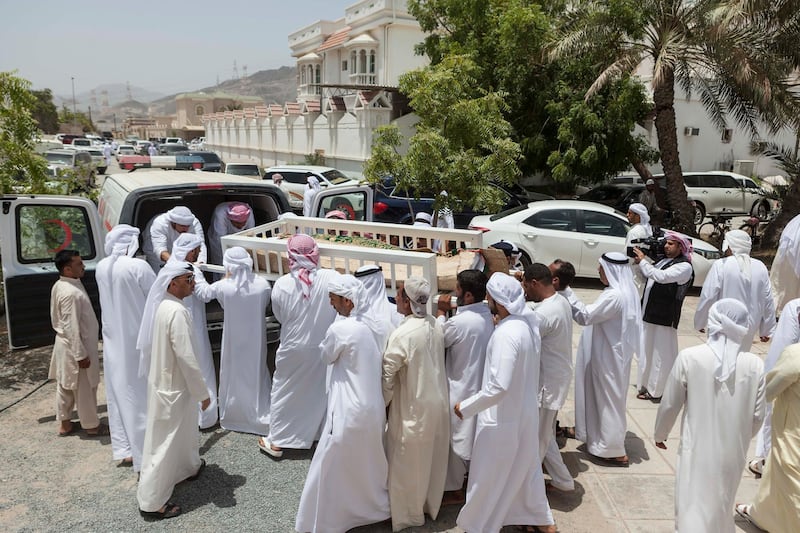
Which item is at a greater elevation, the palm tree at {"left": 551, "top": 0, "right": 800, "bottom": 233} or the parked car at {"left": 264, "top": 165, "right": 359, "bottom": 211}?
the palm tree at {"left": 551, "top": 0, "right": 800, "bottom": 233}

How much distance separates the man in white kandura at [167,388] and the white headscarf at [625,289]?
3195mm

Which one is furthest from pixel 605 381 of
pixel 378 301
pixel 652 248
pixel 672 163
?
pixel 672 163

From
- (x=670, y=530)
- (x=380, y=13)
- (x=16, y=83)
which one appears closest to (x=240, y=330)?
(x=670, y=530)

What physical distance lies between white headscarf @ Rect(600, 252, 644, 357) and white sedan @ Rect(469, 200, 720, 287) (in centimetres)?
513

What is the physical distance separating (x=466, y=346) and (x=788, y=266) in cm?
518

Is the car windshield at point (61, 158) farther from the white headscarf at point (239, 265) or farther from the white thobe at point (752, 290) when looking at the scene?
the white thobe at point (752, 290)

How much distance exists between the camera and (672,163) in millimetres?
12867

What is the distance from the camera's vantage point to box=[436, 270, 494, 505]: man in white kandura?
398 centimetres

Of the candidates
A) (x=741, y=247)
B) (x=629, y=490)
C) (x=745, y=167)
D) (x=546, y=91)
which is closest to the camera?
(x=629, y=490)

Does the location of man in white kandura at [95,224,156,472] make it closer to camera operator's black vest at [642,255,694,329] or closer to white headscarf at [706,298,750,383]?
white headscarf at [706,298,750,383]

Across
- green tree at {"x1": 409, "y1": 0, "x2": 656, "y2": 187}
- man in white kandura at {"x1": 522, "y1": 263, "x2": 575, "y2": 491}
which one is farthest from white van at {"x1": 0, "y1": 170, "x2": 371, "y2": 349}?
green tree at {"x1": 409, "y1": 0, "x2": 656, "y2": 187}

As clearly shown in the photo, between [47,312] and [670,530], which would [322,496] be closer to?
[670,530]

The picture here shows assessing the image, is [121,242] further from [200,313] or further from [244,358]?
[244,358]

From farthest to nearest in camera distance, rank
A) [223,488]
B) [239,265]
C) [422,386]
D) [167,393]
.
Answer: [239,265]
[223,488]
[167,393]
[422,386]
